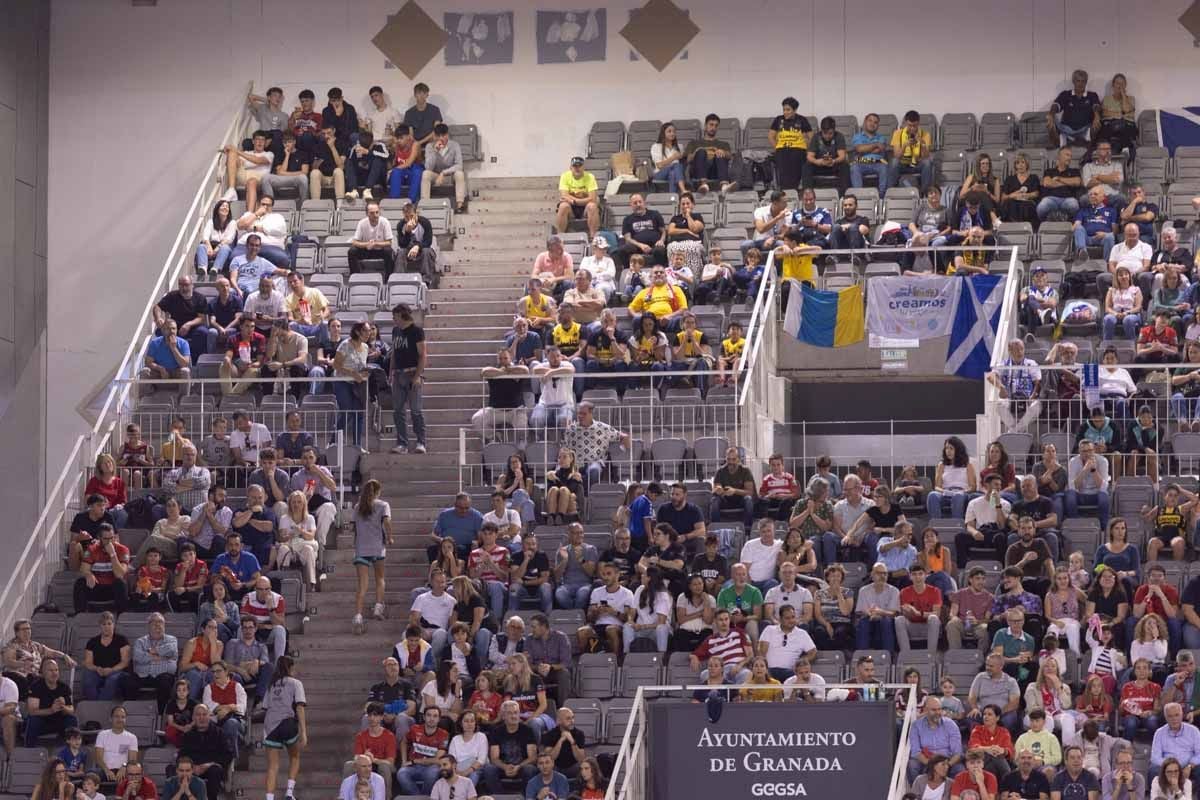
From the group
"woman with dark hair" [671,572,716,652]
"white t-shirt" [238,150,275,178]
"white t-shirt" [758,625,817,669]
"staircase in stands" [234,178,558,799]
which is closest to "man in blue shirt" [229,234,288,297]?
→ "staircase in stands" [234,178,558,799]

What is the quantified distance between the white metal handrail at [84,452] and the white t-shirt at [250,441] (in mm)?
1311

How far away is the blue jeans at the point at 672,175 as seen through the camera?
83.0 feet

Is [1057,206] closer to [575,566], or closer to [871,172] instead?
[871,172]

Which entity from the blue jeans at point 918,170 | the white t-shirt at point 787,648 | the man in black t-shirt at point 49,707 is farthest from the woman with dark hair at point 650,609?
the blue jeans at point 918,170

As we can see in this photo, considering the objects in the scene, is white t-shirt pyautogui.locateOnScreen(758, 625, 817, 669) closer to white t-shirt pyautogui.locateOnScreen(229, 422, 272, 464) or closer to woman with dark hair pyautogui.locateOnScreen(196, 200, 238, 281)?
white t-shirt pyautogui.locateOnScreen(229, 422, 272, 464)

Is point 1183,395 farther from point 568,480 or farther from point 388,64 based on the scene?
point 388,64

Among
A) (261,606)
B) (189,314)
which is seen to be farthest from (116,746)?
(189,314)

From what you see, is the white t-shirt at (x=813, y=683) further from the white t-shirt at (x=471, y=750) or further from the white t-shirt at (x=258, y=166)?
the white t-shirt at (x=258, y=166)

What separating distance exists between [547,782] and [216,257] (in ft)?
31.0

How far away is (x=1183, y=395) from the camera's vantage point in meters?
20.0

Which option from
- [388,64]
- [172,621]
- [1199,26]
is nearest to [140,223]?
[388,64]

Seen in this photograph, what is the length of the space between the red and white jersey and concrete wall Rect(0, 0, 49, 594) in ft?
22.1

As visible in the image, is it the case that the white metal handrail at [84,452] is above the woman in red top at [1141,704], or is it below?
above

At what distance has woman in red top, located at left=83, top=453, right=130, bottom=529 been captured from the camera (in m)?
20.6
